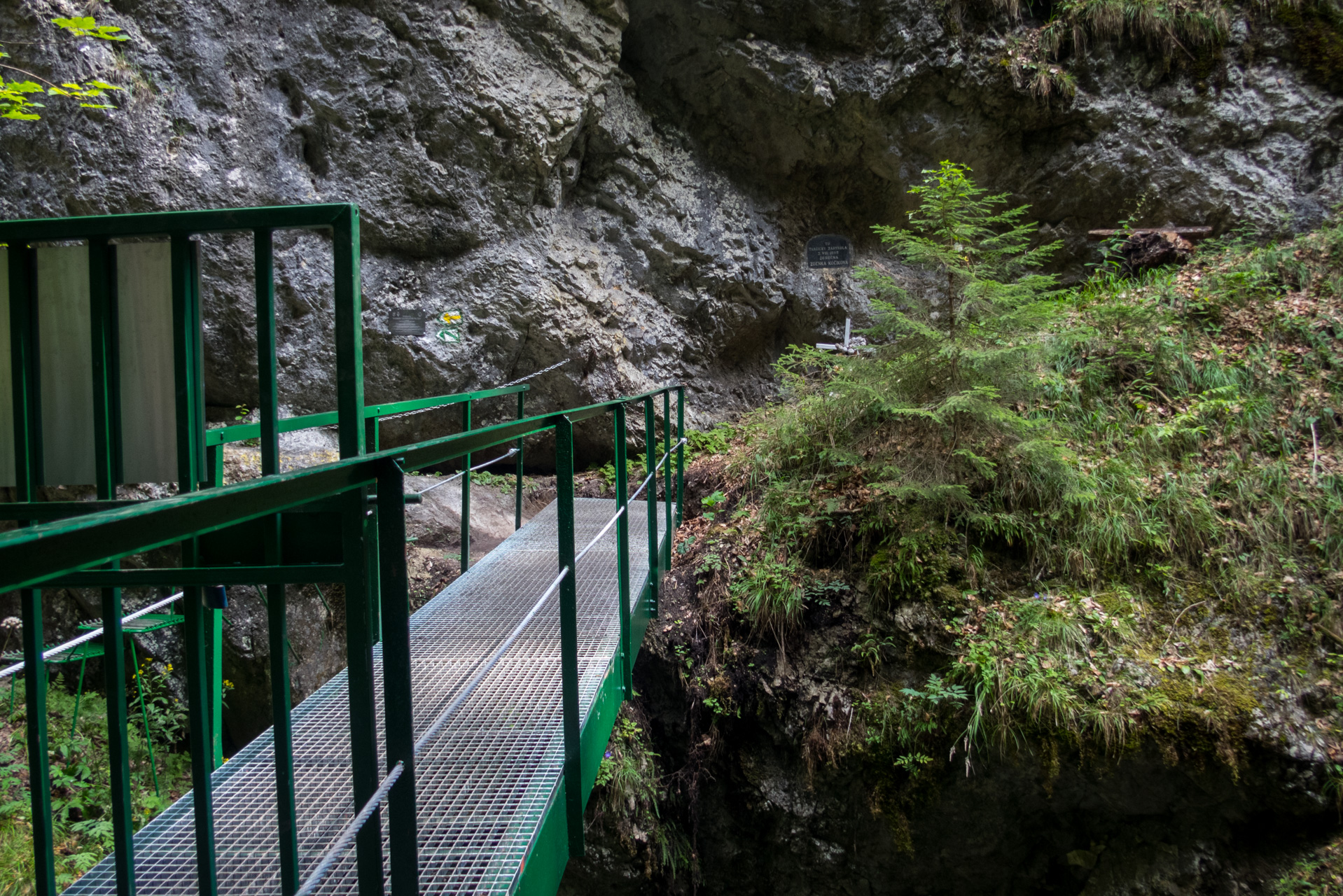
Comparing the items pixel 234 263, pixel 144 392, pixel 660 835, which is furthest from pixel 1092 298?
pixel 234 263

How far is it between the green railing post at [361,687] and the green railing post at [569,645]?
0.95 m

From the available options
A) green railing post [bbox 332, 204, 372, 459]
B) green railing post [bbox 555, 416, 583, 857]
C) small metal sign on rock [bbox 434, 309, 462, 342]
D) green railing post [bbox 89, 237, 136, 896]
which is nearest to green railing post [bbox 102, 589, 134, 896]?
green railing post [bbox 89, 237, 136, 896]

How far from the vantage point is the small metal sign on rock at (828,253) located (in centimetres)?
884

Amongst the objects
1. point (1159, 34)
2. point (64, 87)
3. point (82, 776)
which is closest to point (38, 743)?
point (64, 87)

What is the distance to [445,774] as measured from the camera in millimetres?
2344

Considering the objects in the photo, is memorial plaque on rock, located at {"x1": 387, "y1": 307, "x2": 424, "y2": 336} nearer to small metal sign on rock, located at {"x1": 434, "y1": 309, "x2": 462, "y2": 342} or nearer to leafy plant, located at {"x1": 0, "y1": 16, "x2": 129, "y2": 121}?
small metal sign on rock, located at {"x1": 434, "y1": 309, "x2": 462, "y2": 342}

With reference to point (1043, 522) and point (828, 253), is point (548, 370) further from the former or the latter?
point (1043, 522)

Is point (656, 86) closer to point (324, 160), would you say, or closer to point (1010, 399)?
point (324, 160)

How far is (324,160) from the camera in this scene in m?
6.61

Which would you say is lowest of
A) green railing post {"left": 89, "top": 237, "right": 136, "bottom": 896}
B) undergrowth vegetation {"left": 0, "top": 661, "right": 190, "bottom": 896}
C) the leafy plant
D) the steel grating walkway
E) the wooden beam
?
undergrowth vegetation {"left": 0, "top": 661, "right": 190, "bottom": 896}

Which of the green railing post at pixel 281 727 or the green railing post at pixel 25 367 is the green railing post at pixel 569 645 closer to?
the green railing post at pixel 281 727

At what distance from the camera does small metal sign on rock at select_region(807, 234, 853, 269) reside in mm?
8836

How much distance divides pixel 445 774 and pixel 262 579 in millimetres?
1157

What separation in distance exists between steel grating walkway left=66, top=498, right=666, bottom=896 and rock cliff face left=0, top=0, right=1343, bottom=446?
4.39 metres
